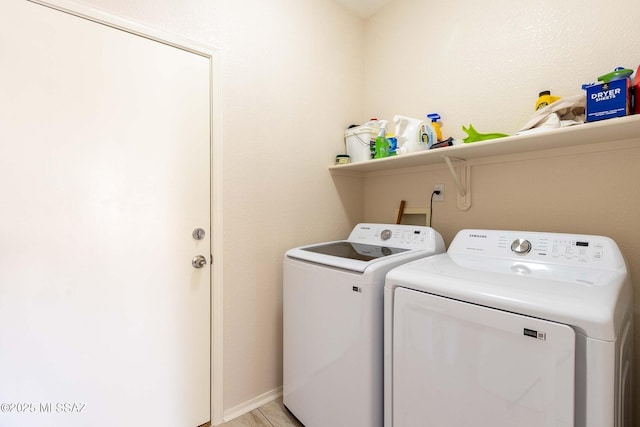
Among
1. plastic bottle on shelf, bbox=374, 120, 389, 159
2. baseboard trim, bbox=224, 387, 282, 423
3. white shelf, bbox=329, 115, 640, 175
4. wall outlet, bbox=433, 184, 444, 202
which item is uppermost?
plastic bottle on shelf, bbox=374, 120, 389, 159

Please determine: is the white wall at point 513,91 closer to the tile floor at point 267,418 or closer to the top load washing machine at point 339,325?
the top load washing machine at point 339,325

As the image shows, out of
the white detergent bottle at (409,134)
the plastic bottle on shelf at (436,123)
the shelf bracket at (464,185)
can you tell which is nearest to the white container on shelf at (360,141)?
the white detergent bottle at (409,134)

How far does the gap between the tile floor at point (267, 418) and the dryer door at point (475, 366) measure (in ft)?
2.50

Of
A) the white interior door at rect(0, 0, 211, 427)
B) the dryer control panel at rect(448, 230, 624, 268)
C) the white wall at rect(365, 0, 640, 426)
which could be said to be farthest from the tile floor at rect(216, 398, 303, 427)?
the white wall at rect(365, 0, 640, 426)

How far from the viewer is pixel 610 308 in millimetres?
723

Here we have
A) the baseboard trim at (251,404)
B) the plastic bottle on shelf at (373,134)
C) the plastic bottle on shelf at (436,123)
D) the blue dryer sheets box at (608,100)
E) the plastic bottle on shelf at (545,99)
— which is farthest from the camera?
the plastic bottle on shelf at (373,134)

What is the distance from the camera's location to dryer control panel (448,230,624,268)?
108 centimetres

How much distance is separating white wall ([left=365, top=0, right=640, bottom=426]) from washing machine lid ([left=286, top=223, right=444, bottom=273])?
0.95 feet

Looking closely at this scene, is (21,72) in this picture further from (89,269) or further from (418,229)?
(418,229)

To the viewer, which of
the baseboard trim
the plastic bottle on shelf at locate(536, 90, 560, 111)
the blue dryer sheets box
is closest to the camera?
the blue dryer sheets box

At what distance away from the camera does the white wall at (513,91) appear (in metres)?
1.24

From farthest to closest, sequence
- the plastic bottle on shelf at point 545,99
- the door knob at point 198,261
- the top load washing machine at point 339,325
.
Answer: the door knob at point 198,261 < the plastic bottle on shelf at point 545,99 < the top load washing machine at point 339,325

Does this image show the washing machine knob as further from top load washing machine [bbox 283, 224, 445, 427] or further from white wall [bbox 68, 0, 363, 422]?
→ white wall [bbox 68, 0, 363, 422]

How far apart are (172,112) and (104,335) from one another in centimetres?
106
